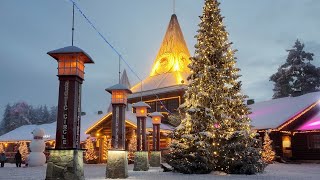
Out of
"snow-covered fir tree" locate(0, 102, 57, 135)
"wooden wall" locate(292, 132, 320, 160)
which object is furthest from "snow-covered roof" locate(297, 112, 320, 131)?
"snow-covered fir tree" locate(0, 102, 57, 135)

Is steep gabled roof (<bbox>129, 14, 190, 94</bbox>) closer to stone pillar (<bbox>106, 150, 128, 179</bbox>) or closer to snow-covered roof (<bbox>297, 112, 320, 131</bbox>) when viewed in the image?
snow-covered roof (<bbox>297, 112, 320, 131</bbox>)

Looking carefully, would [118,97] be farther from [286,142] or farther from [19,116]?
[19,116]

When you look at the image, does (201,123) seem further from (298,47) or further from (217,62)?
(298,47)

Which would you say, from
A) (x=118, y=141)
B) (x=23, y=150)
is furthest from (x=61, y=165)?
(x=23, y=150)

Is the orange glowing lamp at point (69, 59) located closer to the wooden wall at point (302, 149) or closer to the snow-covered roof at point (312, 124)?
the snow-covered roof at point (312, 124)

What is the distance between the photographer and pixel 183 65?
155 feet

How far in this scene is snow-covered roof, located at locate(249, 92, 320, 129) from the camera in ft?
99.2

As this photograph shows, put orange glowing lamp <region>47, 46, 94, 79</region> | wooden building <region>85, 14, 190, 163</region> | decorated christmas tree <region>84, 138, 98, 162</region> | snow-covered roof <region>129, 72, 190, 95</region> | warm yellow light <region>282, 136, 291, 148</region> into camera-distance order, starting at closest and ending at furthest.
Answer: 1. orange glowing lamp <region>47, 46, 94, 79</region>
2. warm yellow light <region>282, 136, 291, 148</region>
3. decorated christmas tree <region>84, 138, 98, 162</region>
4. wooden building <region>85, 14, 190, 163</region>
5. snow-covered roof <region>129, 72, 190, 95</region>

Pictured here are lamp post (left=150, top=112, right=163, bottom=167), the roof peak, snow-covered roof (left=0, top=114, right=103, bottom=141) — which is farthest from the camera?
the roof peak

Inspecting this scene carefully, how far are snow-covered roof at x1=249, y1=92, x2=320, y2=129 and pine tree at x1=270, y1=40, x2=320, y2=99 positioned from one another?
50.5 feet

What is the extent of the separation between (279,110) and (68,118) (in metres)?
24.5

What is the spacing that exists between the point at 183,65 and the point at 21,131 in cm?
2153

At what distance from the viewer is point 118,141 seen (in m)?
17.7

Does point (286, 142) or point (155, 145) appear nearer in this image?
point (155, 145)
